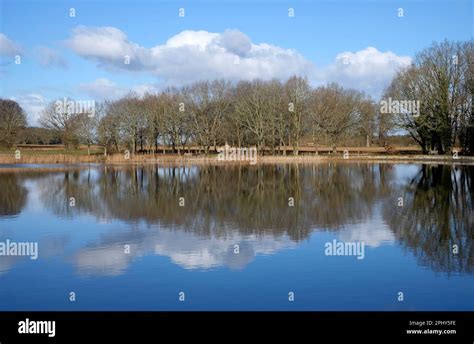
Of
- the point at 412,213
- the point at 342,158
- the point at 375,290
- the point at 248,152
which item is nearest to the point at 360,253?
the point at 375,290

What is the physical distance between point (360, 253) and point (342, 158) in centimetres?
4161

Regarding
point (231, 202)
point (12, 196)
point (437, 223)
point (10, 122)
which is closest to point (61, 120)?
point (10, 122)

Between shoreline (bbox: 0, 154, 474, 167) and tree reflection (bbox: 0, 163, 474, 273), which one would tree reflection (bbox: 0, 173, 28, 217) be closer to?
tree reflection (bbox: 0, 163, 474, 273)

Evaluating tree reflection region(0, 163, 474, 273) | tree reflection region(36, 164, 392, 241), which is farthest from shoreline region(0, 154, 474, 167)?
tree reflection region(36, 164, 392, 241)

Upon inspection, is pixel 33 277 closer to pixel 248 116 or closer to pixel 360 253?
pixel 360 253

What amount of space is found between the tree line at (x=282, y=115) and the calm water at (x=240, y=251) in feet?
95.1

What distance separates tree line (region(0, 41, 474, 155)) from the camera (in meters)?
47.2

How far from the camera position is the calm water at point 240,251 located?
27.1ft

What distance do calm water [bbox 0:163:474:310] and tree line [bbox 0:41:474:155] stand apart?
28999 millimetres

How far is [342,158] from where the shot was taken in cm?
5169

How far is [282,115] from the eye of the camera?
53.2 metres

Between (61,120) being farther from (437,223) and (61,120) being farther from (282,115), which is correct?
(437,223)
